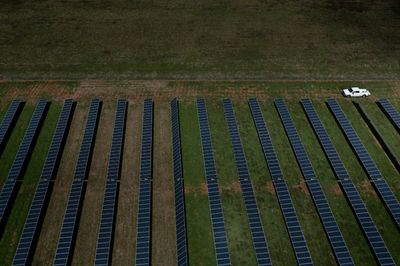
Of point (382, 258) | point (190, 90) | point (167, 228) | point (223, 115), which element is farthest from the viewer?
point (190, 90)

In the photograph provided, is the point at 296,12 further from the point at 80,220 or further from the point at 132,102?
the point at 80,220

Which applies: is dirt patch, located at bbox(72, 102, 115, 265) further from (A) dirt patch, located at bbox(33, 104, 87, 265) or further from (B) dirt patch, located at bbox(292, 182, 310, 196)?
(B) dirt patch, located at bbox(292, 182, 310, 196)

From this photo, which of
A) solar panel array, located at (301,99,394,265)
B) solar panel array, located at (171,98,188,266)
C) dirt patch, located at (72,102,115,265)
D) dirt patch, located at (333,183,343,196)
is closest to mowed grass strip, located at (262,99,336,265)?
dirt patch, located at (333,183,343,196)

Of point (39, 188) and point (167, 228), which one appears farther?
point (39, 188)

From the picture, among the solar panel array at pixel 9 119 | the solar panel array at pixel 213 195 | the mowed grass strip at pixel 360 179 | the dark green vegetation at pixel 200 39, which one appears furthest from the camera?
the dark green vegetation at pixel 200 39

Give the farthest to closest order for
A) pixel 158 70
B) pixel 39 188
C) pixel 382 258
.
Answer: pixel 158 70 < pixel 39 188 < pixel 382 258

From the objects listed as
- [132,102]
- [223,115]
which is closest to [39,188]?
[132,102]

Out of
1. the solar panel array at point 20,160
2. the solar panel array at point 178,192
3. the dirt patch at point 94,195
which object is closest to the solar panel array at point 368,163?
the solar panel array at point 178,192

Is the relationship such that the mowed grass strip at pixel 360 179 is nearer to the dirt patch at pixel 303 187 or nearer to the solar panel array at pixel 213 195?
the dirt patch at pixel 303 187
